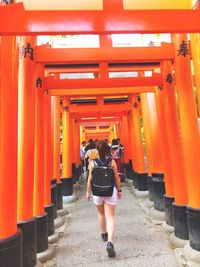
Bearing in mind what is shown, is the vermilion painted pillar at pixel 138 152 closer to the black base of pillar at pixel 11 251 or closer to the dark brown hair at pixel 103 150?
the dark brown hair at pixel 103 150

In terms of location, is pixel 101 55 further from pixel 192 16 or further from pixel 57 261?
pixel 57 261

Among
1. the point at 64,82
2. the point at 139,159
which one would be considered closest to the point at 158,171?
the point at 139,159

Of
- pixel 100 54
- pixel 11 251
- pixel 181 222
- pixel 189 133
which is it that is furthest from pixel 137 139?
pixel 11 251

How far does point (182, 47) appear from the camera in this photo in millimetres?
4105

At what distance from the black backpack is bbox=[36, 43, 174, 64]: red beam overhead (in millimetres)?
1804

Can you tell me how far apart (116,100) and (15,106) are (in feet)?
27.8

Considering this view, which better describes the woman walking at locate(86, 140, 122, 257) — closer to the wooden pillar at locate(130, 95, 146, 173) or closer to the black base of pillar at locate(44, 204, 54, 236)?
the black base of pillar at locate(44, 204, 54, 236)

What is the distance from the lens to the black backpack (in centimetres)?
373

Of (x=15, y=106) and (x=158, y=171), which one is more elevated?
(x=15, y=106)

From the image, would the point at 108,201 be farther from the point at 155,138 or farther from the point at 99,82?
the point at 155,138

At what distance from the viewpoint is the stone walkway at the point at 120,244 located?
12.0ft

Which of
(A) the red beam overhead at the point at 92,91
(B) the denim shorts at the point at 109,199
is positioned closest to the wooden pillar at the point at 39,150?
(B) the denim shorts at the point at 109,199

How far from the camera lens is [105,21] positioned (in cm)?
284

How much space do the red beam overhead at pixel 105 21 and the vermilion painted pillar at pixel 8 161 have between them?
1.15 ft
